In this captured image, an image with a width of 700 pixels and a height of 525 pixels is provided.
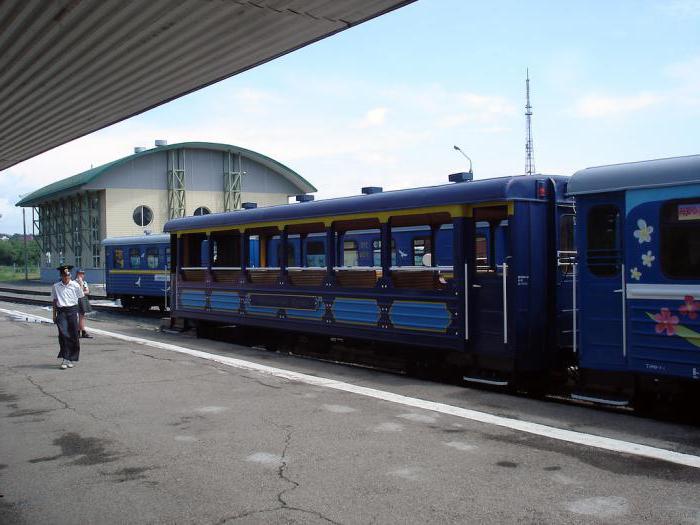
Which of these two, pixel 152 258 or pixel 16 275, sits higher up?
pixel 152 258

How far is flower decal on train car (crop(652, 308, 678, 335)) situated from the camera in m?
7.11

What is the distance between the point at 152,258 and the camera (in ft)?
79.6

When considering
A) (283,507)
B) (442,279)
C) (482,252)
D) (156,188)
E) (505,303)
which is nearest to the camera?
(283,507)

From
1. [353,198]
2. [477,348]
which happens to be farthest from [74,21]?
[477,348]

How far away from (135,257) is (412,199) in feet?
57.8

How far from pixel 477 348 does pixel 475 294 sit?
713mm

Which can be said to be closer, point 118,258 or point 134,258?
point 134,258

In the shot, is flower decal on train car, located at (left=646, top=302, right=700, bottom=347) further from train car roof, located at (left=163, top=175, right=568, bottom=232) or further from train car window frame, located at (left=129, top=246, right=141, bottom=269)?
train car window frame, located at (left=129, top=246, right=141, bottom=269)

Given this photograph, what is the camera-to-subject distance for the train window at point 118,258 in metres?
26.0

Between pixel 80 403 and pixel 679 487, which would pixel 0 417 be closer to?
pixel 80 403

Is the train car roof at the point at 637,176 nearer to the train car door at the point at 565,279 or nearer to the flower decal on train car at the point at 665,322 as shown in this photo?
the train car door at the point at 565,279

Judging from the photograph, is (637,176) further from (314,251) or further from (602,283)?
(314,251)

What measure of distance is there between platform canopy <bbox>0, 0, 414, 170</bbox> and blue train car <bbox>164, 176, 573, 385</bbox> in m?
3.32

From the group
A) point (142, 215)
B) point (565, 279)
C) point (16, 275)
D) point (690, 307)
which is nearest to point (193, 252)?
point (565, 279)
